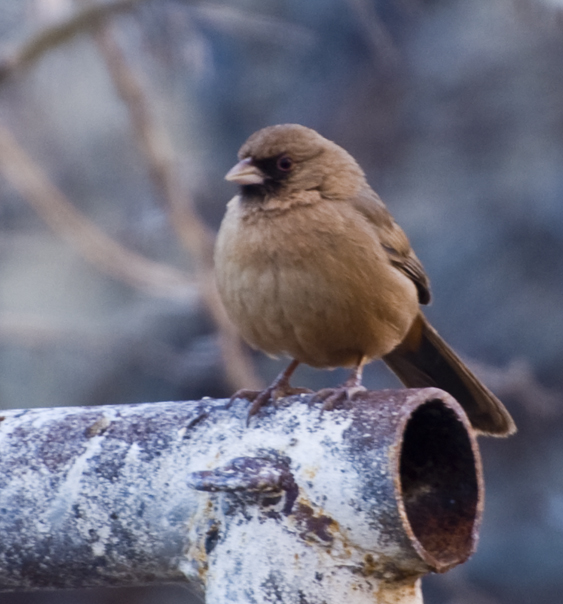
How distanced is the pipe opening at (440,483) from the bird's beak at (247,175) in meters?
1.68

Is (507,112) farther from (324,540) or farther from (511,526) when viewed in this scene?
(324,540)

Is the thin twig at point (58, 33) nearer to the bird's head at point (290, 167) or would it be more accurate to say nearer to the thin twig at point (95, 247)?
the thin twig at point (95, 247)

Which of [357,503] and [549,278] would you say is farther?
[549,278]

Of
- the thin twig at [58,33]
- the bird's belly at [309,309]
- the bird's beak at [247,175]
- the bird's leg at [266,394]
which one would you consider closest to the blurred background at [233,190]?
the thin twig at [58,33]

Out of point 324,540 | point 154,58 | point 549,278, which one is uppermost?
point 154,58

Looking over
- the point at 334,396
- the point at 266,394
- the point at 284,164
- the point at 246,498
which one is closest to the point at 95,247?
the point at 284,164

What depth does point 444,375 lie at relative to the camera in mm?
4258

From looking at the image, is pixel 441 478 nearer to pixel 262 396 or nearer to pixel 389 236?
pixel 262 396

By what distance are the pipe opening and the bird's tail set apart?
4.39 feet


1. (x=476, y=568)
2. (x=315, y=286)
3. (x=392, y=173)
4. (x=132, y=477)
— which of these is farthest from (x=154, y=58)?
(x=132, y=477)

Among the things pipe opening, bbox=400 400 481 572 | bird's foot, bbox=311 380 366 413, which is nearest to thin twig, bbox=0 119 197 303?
bird's foot, bbox=311 380 366 413

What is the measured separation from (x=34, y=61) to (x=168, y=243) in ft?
9.72

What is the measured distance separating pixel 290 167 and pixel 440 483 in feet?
6.22

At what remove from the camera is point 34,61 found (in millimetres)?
6004
